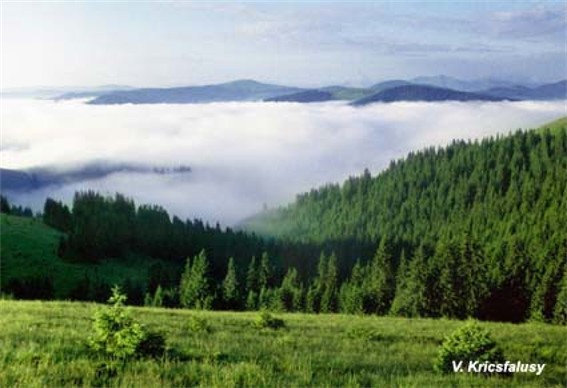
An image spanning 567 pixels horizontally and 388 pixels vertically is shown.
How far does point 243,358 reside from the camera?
1406cm

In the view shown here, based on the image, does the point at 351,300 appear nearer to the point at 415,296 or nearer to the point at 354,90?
the point at 415,296

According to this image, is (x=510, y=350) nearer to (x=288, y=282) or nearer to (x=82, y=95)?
(x=82, y=95)

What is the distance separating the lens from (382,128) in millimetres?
33000

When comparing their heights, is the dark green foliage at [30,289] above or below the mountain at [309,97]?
below

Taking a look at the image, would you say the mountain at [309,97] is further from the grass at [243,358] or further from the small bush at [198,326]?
the small bush at [198,326]

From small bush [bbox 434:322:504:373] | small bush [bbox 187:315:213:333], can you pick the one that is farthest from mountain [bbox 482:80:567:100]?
small bush [bbox 187:315:213:333]

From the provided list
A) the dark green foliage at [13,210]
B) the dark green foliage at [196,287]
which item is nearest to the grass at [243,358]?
the dark green foliage at [196,287]

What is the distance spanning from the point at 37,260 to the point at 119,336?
102 metres

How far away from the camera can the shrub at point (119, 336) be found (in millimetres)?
12766

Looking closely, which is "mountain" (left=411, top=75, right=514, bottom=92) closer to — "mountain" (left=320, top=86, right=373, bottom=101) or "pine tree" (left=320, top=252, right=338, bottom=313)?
"mountain" (left=320, top=86, right=373, bottom=101)

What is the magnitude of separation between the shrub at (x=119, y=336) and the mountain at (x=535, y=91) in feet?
52.9

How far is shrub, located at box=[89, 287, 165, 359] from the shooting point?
12.8 meters

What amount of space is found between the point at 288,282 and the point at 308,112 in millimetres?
53062

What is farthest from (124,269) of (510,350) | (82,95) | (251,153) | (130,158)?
(510,350)
